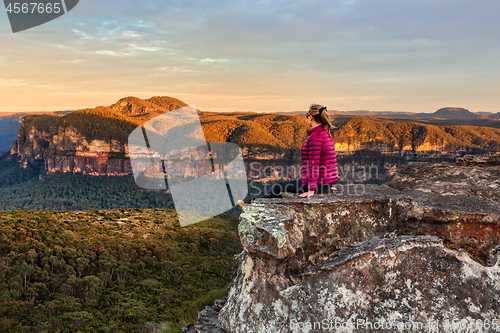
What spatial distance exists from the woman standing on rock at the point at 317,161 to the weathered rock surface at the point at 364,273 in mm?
760

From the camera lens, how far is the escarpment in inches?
201

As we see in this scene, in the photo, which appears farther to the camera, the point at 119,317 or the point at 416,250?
the point at 119,317

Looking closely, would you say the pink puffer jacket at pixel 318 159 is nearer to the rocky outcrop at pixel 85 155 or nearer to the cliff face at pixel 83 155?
the cliff face at pixel 83 155

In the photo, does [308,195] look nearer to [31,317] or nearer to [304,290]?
[304,290]

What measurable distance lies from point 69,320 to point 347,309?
30.5 metres

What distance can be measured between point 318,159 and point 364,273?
8.15 ft

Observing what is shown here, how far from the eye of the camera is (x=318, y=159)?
6.75 meters

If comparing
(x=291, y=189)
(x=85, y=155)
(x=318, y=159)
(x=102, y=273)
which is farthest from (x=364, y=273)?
(x=85, y=155)

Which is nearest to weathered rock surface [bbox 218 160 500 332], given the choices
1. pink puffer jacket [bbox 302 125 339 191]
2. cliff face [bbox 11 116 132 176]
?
pink puffer jacket [bbox 302 125 339 191]

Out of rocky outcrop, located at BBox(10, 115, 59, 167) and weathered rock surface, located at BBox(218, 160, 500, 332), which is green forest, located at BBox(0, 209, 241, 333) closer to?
weathered rock surface, located at BBox(218, 160, 500, 332)

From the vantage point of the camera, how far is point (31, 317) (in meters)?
28.0

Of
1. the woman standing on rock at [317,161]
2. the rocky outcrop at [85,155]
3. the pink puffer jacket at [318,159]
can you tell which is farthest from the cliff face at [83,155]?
the pink puffer jacket at [318,159]

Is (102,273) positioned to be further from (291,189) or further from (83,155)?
(83,155)

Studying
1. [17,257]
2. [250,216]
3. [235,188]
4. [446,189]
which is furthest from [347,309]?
[17,257]
